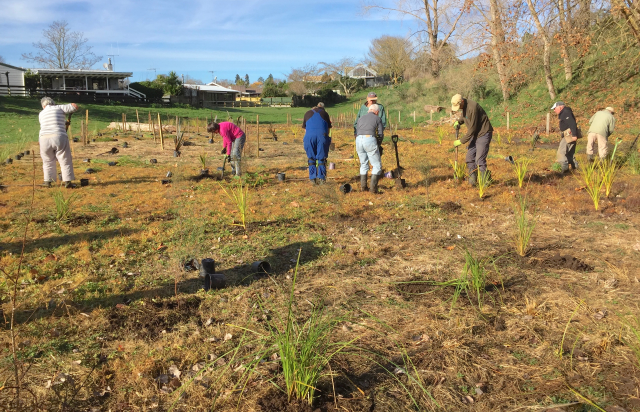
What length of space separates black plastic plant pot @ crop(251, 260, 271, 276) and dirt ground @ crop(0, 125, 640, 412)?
72 millimetres

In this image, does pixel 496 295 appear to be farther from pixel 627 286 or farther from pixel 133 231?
pixel 133 231

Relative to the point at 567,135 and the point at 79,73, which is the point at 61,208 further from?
the point at 79,73

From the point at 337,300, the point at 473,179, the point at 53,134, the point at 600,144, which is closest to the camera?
the point at 337,300

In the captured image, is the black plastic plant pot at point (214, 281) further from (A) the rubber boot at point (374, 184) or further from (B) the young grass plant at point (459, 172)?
(B) the young grass plant at point (459, 172)

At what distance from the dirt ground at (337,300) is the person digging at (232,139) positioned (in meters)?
1.51

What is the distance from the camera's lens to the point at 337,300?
3.98m

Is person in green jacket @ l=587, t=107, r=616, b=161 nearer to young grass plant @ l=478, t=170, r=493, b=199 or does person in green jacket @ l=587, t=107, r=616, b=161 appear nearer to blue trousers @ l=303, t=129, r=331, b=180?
young grass plant @ l=478, t=170, r=493, b=199

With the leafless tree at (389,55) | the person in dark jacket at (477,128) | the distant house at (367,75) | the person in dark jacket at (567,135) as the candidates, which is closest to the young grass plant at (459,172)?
the person in dark jacket at (477,128)

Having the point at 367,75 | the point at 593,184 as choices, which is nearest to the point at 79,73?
the point at 367,75

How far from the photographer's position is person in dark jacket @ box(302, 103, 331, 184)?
8.66 m

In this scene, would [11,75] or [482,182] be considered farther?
[11,75]

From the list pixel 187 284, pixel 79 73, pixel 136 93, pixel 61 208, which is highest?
pixel 79 73

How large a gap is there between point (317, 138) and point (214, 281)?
492 centimetres

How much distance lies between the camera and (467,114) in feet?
26.2
